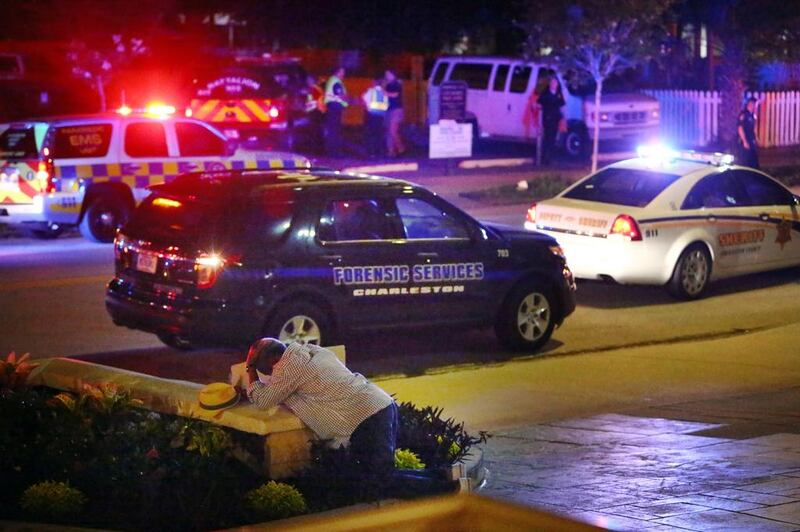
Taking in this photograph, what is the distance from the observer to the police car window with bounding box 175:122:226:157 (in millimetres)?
18734

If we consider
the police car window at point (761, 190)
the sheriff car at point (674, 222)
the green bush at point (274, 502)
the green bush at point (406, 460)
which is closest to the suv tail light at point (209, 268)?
the green bush at point (406, 460)

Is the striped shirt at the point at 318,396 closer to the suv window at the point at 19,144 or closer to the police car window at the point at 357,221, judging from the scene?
the police car window at the point at 357,221

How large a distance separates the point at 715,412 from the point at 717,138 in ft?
79.5

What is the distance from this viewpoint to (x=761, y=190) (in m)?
15.5

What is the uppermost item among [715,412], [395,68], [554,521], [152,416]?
[395,68]

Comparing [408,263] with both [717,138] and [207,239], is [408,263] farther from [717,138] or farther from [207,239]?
[717,138]

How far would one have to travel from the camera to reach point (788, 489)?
7.46 meters

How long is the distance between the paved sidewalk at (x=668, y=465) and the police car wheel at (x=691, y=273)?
411cm

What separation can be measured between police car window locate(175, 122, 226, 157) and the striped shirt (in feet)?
40.0

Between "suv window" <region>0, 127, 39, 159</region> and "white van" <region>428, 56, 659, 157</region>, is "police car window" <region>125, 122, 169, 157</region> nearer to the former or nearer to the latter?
"suv window" <region>0, 127, 39, 159</region>

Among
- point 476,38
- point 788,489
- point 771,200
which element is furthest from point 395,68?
point 788,489

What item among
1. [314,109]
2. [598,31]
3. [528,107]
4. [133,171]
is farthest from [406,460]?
[528,107]

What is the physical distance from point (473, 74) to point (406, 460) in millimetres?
26023

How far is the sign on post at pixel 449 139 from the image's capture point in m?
25.5
